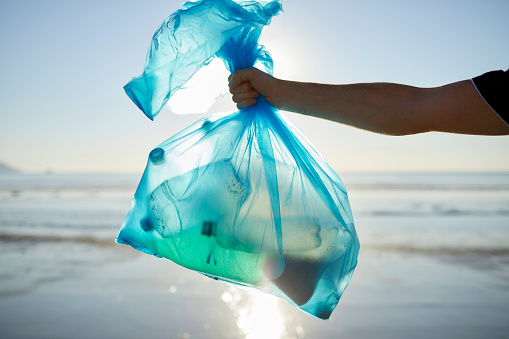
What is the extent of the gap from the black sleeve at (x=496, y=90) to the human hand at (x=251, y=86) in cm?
65

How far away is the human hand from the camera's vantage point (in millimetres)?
1380

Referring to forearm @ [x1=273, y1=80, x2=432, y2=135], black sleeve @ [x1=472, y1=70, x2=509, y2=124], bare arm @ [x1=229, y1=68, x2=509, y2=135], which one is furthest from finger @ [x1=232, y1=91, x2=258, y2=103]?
black sleeve @ [x1=472, y1=70, x2=509, y2=124]

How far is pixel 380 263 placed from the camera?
15.2 ft

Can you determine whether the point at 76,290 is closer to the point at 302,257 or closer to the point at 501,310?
the point at 302,257

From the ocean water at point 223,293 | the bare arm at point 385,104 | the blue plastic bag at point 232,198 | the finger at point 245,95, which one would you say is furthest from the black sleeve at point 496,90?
the ocean water at point 223,293

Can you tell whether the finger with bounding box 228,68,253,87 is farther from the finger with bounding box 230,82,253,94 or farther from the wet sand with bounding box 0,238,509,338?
the wet sand with bounding box 0,238,509,338

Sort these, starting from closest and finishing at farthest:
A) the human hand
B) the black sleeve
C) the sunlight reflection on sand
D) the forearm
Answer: the black sleeve
the forearm
the human hand
the sunlight reflection on sand

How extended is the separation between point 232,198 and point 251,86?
1.44ft

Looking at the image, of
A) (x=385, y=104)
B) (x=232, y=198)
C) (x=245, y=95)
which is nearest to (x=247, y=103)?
(x=245, y=95)

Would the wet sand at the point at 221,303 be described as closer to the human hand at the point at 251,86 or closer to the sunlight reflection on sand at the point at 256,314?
the sunlight reflection on sand at the point at 256,314

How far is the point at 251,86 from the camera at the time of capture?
143 cm

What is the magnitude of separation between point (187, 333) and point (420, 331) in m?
1.76

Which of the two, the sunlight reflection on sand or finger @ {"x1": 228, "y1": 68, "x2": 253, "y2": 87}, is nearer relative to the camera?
finger @ {"x1": 228, "y1": 68, "x2": 253, "y2": 87}

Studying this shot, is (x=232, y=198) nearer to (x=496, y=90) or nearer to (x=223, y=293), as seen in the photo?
(x=496, y=90)
